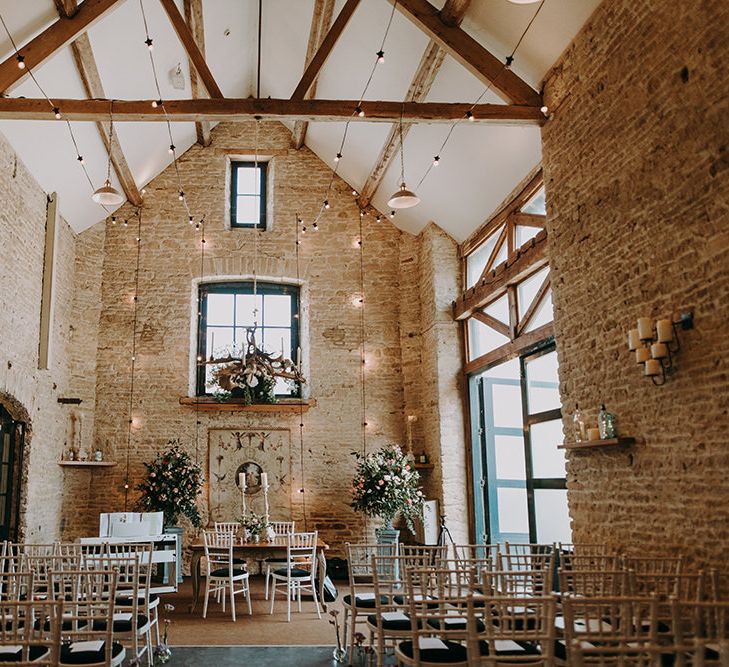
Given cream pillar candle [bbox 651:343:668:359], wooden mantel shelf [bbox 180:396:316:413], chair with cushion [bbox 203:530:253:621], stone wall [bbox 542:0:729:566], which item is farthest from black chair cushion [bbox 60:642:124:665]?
wooden mantel shelf [bbox 180:396:316:413]

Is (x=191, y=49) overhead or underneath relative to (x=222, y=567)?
overhead

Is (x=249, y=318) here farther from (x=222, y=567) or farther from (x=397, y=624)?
(x=397, y=624)

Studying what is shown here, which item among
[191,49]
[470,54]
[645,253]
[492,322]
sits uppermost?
[191,49]

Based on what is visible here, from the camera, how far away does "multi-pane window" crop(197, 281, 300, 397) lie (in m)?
10.9

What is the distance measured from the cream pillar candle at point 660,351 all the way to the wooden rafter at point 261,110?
2951 millimetres

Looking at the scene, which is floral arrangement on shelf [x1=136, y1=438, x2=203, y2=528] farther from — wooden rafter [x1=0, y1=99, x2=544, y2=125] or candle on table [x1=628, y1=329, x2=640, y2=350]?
candle on table [x1=628, y1=329, x2=640, y2=350]

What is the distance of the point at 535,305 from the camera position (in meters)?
7.91

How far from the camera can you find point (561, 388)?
6.57m

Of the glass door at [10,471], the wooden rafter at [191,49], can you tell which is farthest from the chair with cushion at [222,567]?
the wooden rafter at [191,49]

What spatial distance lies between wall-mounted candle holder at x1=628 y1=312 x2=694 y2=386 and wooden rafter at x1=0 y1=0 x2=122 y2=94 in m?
5.51

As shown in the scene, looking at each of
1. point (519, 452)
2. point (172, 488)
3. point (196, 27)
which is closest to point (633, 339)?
point (519, 452)

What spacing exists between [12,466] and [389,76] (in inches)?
247

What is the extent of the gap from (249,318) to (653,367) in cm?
715

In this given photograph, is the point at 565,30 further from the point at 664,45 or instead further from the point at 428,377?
the point at 428,377
